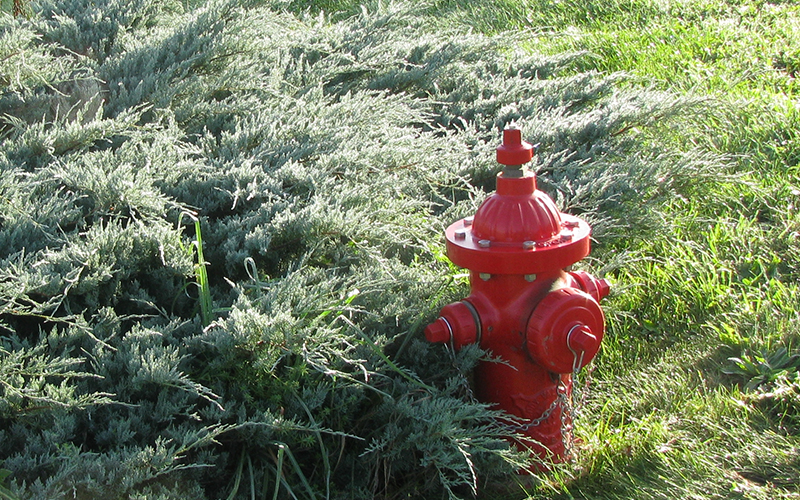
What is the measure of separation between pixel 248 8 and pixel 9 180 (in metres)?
1.88

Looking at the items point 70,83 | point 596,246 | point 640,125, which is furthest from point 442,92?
point 70,83

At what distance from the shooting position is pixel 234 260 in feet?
8.48

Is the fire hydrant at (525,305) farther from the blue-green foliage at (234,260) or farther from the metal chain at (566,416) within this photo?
the blue-green foliage at (234,260)

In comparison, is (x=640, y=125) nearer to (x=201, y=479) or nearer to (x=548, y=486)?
(x=548, y=486)

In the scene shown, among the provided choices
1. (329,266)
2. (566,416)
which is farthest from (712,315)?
(329,266)

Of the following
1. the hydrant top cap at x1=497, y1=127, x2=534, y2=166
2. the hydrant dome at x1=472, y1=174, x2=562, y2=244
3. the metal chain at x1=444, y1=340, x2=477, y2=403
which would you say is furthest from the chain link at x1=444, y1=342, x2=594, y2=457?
the hydrant top cap at x1=497, y1=127, x2=534, y2=166

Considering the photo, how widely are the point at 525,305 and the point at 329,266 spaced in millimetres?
786

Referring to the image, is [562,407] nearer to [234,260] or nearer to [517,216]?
[517,216]

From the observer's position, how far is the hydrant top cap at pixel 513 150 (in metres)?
2.28

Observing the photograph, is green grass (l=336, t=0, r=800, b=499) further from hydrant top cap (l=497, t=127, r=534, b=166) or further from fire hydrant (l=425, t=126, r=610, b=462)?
hydrant top cap (l=497, t=127, r=534, b=166)

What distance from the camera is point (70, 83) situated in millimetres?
3537

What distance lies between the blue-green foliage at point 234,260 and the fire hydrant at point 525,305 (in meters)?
0.11

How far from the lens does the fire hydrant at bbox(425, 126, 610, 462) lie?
2.26 meters

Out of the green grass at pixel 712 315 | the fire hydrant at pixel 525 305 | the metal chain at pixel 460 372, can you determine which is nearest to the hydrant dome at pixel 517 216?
the fire hydrant at pixel 525 305
